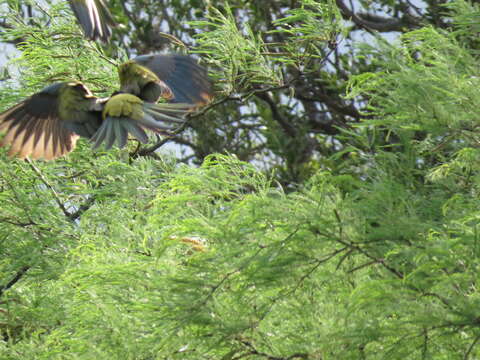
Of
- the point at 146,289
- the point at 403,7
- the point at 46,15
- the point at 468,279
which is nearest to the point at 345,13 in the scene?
the point at 403,7

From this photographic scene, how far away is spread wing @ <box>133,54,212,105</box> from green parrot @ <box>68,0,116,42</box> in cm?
28

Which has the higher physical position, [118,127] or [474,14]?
[474,14]

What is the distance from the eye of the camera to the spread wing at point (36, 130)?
4387 mm

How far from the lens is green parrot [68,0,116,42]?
4.44 metres

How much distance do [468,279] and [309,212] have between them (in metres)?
0.41

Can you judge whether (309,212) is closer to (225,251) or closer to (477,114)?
(225,251)

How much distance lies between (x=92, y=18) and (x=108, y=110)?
0.55m

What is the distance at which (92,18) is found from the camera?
14.8ft

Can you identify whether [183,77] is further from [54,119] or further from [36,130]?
[36,130]

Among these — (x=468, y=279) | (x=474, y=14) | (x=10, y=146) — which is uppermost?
(x=474, y=14)

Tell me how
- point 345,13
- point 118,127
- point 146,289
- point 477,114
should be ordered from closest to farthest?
point 477,114 < point 146,289 < point 118,127 < point 345,13

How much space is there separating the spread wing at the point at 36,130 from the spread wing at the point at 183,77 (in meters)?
0.58

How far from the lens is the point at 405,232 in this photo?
2.06 meters

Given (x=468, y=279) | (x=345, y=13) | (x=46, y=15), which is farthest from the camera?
(x=345, y=13)
